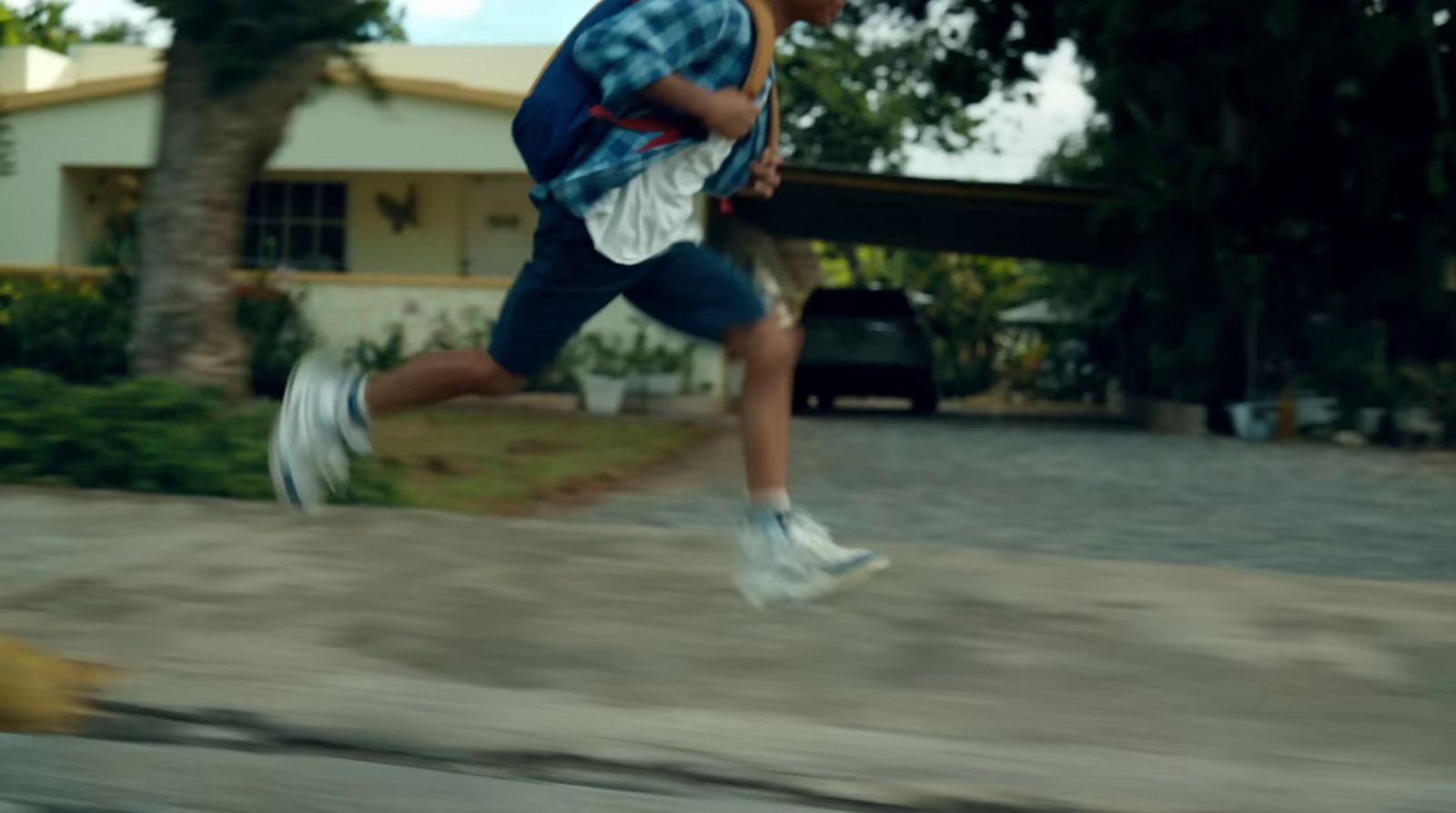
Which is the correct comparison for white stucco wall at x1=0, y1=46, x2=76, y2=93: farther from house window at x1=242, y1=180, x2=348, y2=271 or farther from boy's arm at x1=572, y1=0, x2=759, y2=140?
boy's arm at x1=572, y1=0, x2=759, y2=140

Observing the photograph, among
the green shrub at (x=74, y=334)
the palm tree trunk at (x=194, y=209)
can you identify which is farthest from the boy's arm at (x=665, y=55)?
the green shrub at (x=74, y=334)

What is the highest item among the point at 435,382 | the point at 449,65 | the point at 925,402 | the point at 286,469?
the point at 449,65

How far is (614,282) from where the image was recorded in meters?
4.21

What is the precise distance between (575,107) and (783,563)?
3.91 ft

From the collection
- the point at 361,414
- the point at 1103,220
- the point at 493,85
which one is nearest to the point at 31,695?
the point at 361,414

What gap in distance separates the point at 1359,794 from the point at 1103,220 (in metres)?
16.4

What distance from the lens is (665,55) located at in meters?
3.92

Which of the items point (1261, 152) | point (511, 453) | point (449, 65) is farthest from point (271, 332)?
point (1261, 152)

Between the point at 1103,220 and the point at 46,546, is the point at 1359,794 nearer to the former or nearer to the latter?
the point at 46,546

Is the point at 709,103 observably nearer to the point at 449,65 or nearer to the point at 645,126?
the point at 645,126

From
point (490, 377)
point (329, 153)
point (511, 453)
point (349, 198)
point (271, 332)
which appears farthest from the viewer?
point (349, 198)

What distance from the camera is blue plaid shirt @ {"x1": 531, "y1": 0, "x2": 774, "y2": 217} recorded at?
3.92 metres

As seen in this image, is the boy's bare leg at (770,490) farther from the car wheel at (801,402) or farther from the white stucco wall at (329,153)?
the car wheel at (801,402)

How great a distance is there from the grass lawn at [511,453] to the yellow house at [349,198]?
308 cm
